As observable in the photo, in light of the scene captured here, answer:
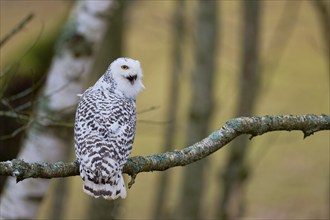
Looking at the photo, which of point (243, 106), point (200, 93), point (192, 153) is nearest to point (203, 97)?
point (200, 93)

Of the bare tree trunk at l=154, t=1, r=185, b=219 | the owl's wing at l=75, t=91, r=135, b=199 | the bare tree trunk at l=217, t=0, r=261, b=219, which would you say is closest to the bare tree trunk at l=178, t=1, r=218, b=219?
the bare tree trunk at l=217, t=0, r=261, b=219

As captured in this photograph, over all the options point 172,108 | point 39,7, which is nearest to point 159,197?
point 172,108

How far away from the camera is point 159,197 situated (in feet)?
35.0

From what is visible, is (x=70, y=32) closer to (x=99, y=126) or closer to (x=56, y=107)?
(x=56, y=107)

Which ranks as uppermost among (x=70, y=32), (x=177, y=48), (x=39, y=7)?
(x=39, y=7)

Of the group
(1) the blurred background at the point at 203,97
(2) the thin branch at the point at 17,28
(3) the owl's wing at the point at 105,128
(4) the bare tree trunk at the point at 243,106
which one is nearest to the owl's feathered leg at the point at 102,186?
(3) the owl's wing at the point at 105,128

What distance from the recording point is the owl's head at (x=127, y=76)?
4.98 meters

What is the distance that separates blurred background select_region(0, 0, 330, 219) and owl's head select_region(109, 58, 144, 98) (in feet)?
0.79

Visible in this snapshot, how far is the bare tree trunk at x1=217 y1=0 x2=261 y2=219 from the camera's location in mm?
8023

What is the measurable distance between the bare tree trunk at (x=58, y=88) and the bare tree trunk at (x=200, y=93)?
187 cm

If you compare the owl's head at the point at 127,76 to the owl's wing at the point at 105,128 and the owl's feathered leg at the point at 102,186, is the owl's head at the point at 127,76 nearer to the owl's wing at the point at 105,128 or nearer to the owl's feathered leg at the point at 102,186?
the owl's wing at the point at 105,128

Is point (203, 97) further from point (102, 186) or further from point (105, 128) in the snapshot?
point (102, 186)

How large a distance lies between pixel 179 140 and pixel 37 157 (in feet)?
28.6

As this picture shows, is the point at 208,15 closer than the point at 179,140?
Yes
